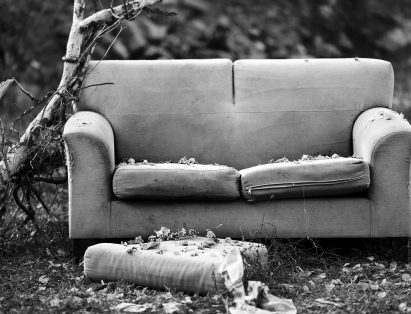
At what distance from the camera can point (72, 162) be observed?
4.25m

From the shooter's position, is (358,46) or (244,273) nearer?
(244,273)

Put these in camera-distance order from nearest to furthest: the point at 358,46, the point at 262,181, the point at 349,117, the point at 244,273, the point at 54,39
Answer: the point at 244,273 < the point at 262,181 < the point at 349,117 < the point at 54,39 < the point at 358,46

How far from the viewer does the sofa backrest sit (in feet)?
15.9

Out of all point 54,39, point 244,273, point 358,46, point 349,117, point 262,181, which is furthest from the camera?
point 358,46

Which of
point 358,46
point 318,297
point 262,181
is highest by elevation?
point 358,46

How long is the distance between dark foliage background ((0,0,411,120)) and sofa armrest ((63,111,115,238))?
492cm

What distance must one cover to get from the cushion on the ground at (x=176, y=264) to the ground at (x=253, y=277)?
5cm

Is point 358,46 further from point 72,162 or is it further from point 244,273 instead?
point 244,273

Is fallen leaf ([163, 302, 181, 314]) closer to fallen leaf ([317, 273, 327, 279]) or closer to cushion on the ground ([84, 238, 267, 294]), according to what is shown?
cushion on the ground ([84, 238, 267, 294])

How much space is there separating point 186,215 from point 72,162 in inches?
25.0

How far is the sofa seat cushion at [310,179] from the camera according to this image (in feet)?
13.7

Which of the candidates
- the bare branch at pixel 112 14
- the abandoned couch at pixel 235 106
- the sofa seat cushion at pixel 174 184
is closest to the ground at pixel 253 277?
the sofa seat cushion at pixel 174 184

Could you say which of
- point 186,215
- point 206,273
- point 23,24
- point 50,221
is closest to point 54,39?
point 23,24

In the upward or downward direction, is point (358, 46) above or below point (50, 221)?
above
